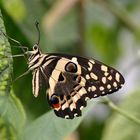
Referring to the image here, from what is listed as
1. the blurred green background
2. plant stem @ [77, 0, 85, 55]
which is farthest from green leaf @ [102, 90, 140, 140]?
plant stem @ [77, 0, 85, 55]

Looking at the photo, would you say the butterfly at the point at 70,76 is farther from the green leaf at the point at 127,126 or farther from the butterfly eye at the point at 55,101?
the green leaf at the point at 127,126

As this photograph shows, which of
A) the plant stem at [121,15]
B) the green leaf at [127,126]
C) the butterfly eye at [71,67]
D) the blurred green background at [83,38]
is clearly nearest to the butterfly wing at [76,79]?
the butterfly eye at [71,67]

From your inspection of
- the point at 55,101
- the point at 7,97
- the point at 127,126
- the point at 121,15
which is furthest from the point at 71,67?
the point at 121,15

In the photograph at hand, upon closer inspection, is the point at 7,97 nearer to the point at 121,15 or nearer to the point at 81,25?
the point at 81,25

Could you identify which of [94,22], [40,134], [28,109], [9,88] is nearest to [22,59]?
[28,109]

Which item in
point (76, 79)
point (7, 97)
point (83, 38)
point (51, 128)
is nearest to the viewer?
point (7, 97)

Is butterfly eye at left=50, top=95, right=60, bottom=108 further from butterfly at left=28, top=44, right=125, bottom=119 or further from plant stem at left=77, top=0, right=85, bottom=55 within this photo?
plant stem at left=77, top=0, right=85, bottom=55

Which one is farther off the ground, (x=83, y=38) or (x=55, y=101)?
(x=55, y=101)
